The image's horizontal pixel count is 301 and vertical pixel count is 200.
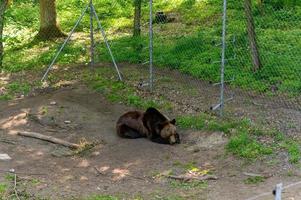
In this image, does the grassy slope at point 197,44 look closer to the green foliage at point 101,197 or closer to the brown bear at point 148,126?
the brown bear at point 148,126

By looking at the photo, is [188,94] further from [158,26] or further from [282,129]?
[158,26]

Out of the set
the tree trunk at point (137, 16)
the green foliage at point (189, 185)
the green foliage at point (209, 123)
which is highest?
the tree trunk at point (137, 16)

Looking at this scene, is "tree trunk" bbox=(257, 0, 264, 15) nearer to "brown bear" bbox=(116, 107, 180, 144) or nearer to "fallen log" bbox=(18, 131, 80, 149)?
"brown bear" bbox=(116, 107, 180, 144)

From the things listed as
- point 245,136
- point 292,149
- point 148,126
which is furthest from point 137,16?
point 292,149

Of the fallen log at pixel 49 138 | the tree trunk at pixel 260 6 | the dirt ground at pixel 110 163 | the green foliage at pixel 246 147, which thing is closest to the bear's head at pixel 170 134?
the dirt ground at pixel 110 163

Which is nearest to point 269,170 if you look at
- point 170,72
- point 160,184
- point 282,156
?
point 282,156

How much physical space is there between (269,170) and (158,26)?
10.1 meters

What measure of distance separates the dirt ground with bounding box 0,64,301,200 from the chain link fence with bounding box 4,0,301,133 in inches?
59.1

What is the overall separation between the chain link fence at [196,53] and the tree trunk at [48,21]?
1.23 ft

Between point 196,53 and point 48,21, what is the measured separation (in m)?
5.34

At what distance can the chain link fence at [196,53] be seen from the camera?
10.7 m

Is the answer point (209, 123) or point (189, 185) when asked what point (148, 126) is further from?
point (189, 185)

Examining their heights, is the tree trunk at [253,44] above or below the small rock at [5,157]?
above

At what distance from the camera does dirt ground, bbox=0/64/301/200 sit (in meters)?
7.23
